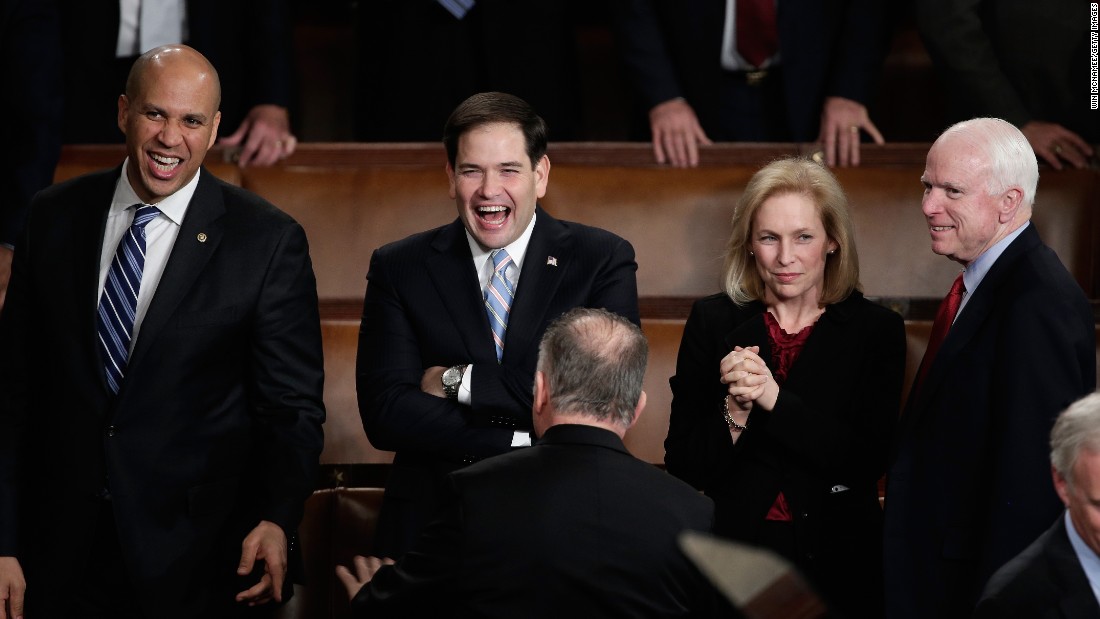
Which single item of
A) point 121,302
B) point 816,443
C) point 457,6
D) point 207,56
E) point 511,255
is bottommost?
point 816,443

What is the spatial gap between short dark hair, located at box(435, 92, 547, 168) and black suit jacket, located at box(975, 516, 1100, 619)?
1.21 meters

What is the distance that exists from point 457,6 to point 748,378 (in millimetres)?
1753

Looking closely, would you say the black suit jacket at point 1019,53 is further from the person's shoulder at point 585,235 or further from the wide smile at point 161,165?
the wide smile at point 161,165

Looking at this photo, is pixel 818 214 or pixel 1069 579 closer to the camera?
pixel 1069 579

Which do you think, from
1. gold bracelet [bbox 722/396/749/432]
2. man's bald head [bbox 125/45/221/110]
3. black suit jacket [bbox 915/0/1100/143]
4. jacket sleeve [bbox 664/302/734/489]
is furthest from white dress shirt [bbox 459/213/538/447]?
black suit jacket [bbox 915/0/1100/143]

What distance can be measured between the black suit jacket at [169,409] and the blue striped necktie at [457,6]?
4.54ft

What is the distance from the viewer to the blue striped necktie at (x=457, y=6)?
12.3 ft

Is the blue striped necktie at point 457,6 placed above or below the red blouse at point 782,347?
above

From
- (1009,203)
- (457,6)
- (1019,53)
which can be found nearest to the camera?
(1009,203)

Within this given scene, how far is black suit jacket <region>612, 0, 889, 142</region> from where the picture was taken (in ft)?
12.0

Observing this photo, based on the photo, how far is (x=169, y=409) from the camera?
2.45 meters

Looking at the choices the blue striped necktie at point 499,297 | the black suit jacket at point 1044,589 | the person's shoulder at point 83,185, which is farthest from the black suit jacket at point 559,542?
the person's shoulder at point 83,185

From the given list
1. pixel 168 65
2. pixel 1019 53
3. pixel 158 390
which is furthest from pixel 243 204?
pixel 1019 53

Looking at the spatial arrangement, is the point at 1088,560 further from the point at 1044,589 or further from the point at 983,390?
the point at 983,390
